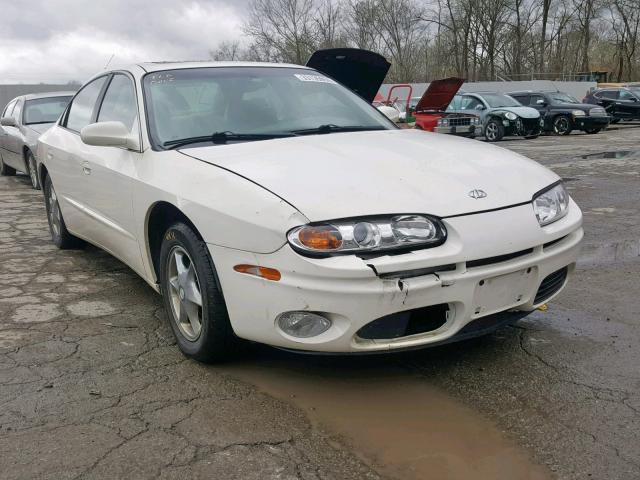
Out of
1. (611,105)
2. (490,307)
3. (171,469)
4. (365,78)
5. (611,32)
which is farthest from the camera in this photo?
(611,32)

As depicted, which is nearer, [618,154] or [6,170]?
[6,170]

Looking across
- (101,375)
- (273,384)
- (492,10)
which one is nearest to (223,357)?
(273,384)

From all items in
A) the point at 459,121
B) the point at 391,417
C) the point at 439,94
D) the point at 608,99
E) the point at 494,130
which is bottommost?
the point at 494,130

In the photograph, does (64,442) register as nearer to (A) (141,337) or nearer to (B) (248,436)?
(B) (248,436)

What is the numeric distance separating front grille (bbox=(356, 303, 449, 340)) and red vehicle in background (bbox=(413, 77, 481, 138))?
12213 millimetres

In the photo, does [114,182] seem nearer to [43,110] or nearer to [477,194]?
[477,194]

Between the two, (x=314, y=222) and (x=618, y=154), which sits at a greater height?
(x=314, y=222)

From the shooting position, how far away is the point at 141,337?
12.0ft

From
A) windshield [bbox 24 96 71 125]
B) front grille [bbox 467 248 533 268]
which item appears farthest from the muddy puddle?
windshield [bbox 24 96 71 125]

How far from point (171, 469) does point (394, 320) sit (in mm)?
1005

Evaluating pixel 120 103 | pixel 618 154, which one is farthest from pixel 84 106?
pixel 618 154

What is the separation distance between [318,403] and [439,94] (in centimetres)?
1328

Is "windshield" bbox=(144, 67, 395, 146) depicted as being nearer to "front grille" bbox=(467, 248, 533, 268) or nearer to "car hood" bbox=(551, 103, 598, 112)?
"front grille" bbox=(467, 248, 533, 268)

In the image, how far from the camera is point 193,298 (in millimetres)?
3189
